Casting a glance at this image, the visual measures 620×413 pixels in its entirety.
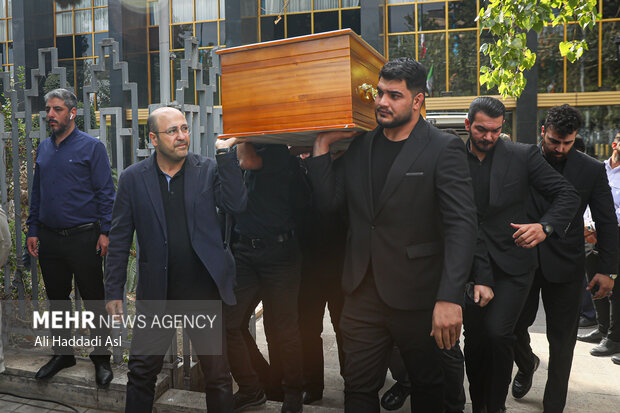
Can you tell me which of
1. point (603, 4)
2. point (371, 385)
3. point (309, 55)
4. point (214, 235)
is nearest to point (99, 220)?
point (214, 235)

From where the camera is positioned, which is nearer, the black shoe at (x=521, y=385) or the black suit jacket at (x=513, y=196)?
the black suit jacket at (x=513, y=196)

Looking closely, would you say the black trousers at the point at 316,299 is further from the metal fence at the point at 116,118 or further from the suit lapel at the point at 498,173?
the suit lapel at the point at 498,173

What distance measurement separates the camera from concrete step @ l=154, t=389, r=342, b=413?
4.14m

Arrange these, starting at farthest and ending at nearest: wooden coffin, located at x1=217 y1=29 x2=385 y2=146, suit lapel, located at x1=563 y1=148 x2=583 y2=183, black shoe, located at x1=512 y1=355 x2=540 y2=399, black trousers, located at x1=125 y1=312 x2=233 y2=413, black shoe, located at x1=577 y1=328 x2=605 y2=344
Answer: black shoe, located at x1=577 y1=328 x2=605 y2=344 < black shoe, located at x1=512 y1=355 x2=540 y2=399 < suit lapel, located at x1=563 y1=148 x2=583 y2=183 < black trousers, located at x1=125 y1=312 x2=233 y2=413 < wooden coffin, located at x1=217 y1=29 x2=385 y2=146

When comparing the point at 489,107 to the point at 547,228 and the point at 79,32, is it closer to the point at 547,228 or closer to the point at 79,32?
Result: the point at 547,228

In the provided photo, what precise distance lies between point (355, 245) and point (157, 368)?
1.44 metres

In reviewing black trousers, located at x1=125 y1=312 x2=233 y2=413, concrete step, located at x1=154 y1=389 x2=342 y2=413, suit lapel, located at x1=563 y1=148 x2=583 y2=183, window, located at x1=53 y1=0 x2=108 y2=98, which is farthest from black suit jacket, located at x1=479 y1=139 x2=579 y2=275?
window, located at x1=53 y1=0 x2=108 y2=98

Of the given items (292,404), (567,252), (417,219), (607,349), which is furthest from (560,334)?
(607,349)

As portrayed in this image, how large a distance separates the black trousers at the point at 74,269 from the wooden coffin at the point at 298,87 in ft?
5.36

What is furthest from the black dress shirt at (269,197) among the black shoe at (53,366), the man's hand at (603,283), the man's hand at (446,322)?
the man's hand at (603,283)

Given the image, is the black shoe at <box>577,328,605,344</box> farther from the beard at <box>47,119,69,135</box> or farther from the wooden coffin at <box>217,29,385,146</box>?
the beard at <box>47,119,69,135</box>

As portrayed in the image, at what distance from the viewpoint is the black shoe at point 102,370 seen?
4.35 m

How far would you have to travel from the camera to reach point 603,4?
55.6ft

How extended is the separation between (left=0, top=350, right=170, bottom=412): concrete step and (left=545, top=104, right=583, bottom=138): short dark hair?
3.33 m
